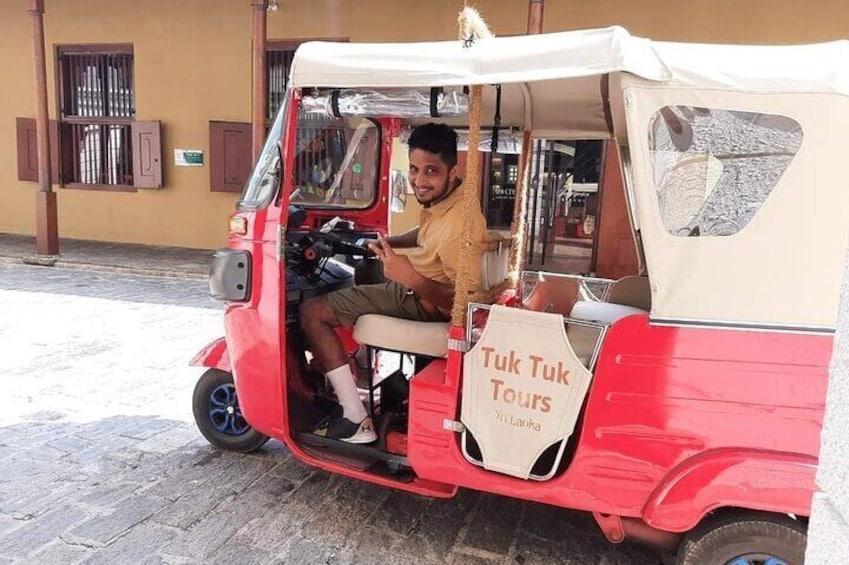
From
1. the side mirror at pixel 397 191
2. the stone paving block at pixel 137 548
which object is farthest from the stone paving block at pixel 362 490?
the side mirror at pixel 397 191

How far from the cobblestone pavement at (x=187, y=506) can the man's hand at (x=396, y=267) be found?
1093 millimetres

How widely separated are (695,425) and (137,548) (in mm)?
2215

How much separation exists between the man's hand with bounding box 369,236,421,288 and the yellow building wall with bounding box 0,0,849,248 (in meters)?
5.40

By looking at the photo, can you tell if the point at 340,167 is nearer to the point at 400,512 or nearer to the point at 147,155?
the point at 400,512

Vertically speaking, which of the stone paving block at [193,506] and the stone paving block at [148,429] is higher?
the stone paving block at [148,429]

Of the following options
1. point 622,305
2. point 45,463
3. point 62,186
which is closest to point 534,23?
point 622,305

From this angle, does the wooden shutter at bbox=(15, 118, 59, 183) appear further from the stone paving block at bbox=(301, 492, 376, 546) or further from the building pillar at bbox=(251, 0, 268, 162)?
the stone paving block at bbox=(301, 492, 376, 546)

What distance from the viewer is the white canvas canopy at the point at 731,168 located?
197 cm

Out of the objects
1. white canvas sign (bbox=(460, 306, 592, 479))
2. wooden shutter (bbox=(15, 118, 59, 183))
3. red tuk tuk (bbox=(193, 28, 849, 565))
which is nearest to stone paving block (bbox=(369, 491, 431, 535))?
red tuk tuk (bbox=(193, 28, 849, 565))

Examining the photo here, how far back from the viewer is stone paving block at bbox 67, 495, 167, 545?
2.67 m

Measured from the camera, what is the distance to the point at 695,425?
2.12m

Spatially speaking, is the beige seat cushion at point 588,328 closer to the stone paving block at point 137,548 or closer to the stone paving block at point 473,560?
the stone paving block at point 473,560

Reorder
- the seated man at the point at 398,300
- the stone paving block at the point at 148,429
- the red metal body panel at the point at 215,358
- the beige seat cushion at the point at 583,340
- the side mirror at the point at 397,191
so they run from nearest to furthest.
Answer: the beige seat cushion at the point at 583,340
the seated man at the point at 398,300
the red metal body panel at the point at 215,358
the stone paving block at the point at 148,429
the side mirror at the point at 397,191

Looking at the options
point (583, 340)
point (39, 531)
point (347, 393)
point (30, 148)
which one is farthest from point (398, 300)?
point (30, 148)
